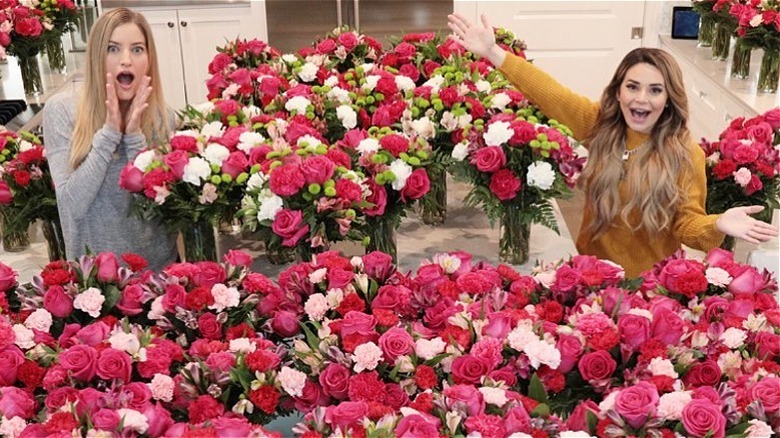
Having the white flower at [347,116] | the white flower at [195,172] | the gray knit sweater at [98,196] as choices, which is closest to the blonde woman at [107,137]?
the gray knit sweater at [98,196]

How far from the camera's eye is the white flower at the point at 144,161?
6.62ft

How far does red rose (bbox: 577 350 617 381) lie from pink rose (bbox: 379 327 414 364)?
0.98 ft

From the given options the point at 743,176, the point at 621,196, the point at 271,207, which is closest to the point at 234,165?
the point at 271,207

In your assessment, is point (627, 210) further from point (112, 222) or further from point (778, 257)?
point (112, 222)

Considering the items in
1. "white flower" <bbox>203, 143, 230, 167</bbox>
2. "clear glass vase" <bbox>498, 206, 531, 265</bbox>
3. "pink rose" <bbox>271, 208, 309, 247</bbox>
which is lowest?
"clear glass vase" <bbox>498, 206, 531, 265</bbox>

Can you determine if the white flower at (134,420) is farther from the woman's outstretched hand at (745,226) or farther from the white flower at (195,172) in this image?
the woman's outstretched hand at (745,226)

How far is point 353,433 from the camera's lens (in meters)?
1.28

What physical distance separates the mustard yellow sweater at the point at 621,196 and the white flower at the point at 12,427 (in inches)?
66.9

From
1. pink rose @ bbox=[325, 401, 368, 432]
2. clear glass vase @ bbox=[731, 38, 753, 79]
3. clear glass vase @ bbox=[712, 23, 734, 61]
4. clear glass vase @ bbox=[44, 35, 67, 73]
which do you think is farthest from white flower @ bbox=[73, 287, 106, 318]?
clear glass vase @ bbox=[712, 23, 734, 61]

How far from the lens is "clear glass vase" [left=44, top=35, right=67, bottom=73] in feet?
13.8

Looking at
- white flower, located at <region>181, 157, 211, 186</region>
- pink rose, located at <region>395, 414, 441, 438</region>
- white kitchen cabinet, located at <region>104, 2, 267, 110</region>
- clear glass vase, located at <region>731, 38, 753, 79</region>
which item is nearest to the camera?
pink rose, located at <region>395, 414, 441, 438</region>

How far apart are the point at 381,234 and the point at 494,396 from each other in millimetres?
814

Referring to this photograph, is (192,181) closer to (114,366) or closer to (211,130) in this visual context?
(211,130)

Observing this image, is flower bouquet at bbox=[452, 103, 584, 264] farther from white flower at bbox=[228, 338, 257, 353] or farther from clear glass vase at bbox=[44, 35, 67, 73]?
clear glass vase at bbox=[44, 35, 67, 73]
